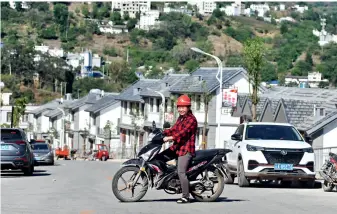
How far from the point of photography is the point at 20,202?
16.8 metres

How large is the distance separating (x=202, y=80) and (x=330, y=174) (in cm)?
A: 4869

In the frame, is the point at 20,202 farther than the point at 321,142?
No

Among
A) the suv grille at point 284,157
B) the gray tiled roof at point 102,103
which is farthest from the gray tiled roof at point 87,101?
the suv grille at point 284,157

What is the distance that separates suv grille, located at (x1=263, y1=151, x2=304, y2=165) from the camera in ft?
71.0

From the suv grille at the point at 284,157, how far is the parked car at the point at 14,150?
9207mm

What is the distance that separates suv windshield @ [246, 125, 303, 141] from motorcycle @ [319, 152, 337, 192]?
167 cm

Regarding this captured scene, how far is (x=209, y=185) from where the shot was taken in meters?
16.8

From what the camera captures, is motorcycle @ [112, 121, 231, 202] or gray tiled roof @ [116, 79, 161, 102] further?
gray tiled roof @ [116, 79, 161, 102]

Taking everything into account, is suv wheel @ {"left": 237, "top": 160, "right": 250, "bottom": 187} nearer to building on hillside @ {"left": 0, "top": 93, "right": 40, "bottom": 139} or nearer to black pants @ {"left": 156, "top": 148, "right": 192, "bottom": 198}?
black pants @ {"left": 156, "top": 148, "right": 192, "bottom": 198}

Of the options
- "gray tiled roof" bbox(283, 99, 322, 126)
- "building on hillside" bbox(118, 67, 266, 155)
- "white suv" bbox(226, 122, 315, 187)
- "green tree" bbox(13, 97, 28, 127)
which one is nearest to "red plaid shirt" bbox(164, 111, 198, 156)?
"white suv" bbox(226, 122, 315, 187)

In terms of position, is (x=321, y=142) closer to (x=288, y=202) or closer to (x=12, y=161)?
(x=12, y=161)

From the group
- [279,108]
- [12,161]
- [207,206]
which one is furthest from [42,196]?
[279,108]

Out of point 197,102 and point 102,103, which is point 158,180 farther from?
point 102,103

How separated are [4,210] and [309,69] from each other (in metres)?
129
